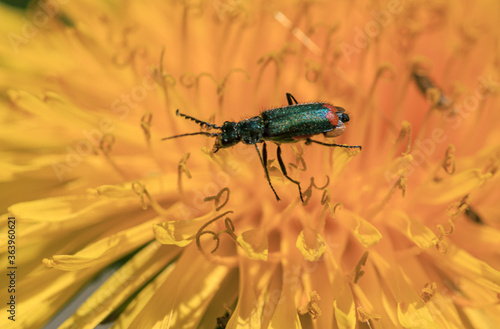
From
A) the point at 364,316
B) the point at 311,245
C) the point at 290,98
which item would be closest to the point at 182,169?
the point at 311,245

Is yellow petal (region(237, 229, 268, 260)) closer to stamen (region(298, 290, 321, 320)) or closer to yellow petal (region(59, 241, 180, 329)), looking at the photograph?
stamen (region(298, 290, 321, 320))

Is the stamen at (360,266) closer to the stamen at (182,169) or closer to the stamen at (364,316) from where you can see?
the stamen at (364,316)

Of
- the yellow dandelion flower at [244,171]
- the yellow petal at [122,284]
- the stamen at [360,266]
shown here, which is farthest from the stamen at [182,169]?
the stamen at [360,266]

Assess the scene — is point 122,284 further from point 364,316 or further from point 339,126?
point 339,126

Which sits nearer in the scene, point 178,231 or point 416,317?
point 416,317

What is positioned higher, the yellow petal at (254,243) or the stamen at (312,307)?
the yellow petal at (254,243)

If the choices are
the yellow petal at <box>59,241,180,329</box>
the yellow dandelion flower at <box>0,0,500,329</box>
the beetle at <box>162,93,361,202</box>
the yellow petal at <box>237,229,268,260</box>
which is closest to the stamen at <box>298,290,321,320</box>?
the yellow dandelion flower at <box>0,0,500,329</box>
